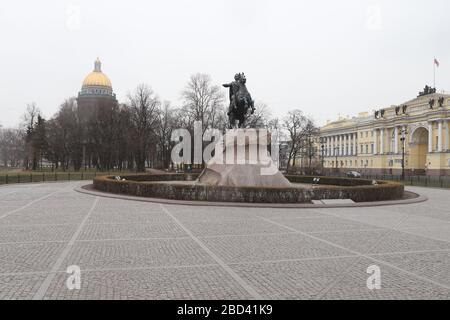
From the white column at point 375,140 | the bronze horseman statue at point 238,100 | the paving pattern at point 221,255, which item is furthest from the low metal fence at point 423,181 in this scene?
the white column at point 375,140

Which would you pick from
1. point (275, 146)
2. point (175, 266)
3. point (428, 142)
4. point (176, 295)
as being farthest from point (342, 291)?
point (428, 142)

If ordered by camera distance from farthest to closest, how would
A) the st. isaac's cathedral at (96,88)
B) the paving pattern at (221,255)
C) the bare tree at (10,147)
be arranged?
the st. isaac's cathedral at (96,88)
the bare tree at (10,147)
the paving pattern at (221,255)

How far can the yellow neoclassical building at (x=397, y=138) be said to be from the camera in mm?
84000

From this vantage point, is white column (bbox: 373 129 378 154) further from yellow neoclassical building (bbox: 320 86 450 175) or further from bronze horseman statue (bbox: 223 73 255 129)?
bronze horseman statue (bbox: 223 73 255 129)

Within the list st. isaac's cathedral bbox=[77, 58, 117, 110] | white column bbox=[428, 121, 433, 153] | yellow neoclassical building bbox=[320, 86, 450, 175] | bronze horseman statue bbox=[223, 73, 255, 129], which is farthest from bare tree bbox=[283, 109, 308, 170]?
st. isaac's cathedral bbox=[77, 58, 117, 110]

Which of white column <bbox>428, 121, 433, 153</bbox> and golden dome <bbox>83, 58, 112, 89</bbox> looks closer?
white column <bbox>428, 121, 433, 153</bbox>

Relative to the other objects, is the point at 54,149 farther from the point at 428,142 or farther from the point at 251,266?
the point at 428,142

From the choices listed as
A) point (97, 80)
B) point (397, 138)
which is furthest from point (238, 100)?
point (97, 80)

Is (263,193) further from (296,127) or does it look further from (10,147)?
(10,147)

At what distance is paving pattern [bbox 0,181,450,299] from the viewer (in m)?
6.71

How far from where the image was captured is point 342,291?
263 inches

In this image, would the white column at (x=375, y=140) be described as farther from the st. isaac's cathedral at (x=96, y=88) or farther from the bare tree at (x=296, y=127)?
the st. isaac's cathedral at (x=96, y=88)

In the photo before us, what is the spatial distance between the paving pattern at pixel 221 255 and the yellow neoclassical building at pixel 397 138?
6101 cm

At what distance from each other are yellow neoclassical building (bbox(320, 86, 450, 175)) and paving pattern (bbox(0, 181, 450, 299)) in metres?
61.0
